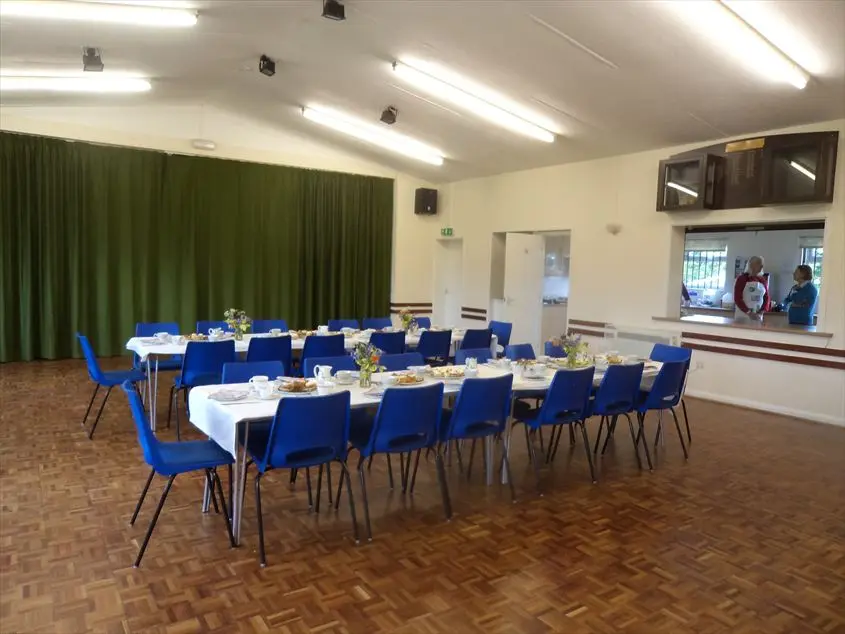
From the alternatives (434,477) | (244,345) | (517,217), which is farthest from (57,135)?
(434,477)

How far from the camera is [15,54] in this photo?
6.37 metres

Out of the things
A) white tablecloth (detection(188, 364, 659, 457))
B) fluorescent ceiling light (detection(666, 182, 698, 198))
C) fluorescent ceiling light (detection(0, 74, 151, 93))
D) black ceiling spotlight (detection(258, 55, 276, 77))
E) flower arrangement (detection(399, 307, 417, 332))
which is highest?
black ceiling spotlight (detection(258, 55, 276, 77))

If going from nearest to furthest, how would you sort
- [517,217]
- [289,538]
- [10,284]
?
[289,538] → [10,284] → [517,217]

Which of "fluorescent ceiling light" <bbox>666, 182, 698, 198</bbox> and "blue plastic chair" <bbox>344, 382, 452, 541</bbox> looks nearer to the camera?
"blue plastic chair" <bbox>344, 382, 452, 541</bbox>

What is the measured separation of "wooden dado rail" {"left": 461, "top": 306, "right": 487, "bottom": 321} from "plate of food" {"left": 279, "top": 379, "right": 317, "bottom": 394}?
749cm

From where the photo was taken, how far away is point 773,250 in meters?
11.6

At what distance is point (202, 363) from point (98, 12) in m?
3.14

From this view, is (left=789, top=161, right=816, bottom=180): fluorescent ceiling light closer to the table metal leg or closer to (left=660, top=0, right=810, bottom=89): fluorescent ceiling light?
(left=660, top=0, right=810, bottom=89): fluorescent ceiling light

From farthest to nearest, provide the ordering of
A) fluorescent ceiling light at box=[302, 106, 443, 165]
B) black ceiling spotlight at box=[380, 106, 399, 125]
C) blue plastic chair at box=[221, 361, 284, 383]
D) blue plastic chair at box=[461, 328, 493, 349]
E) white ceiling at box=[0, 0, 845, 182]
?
fluorescent ceiling light at box=[302, 106, 443, 165], black ceiling spotlight at box=[380, 106, 399, 125], blue plastic chair at box=[461, 328, 493, 349], white ceiling at box=[0, 0, 845, 182], blue plastic chair at box=[221, 361, 284, 383]

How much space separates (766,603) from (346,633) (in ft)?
6.76

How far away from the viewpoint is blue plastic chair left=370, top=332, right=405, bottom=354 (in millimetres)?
6750

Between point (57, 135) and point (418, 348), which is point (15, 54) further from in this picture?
point (418, 348)

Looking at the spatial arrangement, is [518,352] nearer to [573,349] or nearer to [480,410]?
[573,349]

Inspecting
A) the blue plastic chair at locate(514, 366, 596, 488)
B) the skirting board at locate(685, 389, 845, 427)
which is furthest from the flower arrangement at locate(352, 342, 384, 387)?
the skirting board at locate(685, 389, 845, 427)
